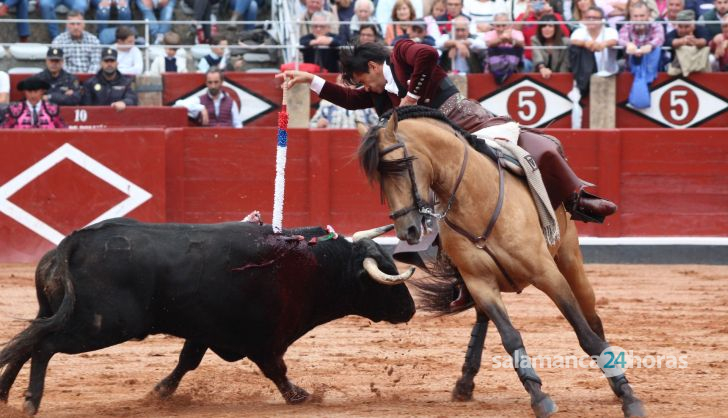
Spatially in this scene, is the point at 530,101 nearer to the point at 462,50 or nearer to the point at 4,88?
the point at 462,50

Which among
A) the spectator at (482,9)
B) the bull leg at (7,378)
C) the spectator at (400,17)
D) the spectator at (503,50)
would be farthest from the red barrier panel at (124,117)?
the bull leg at (7,378)

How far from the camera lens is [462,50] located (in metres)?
12.8

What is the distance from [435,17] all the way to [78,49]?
3752 mm

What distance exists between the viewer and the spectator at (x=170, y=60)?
13.0 m

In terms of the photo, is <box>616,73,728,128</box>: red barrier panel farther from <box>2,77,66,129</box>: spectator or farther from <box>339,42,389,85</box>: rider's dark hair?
<box>339,42,389,85</box>: rider's dark hair

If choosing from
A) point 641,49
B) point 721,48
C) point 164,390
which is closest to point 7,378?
point 164,390

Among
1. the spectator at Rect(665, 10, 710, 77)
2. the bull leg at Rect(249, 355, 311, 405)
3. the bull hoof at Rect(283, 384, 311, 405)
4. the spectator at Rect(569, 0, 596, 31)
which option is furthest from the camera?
the spectator at Rect(569, 0, 596, 31)

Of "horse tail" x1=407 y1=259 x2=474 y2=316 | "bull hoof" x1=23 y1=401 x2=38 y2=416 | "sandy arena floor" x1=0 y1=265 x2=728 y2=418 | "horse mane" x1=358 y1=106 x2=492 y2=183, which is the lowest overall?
"sandy arena floor" x1=0 y1=265 x2=728 y2=418

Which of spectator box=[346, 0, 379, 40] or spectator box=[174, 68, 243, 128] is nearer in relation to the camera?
spectator box=[174, 68, 243, 128]

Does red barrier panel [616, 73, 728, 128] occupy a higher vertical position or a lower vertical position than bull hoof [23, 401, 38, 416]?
higher

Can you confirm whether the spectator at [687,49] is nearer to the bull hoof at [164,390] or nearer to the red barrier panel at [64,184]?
the red barrier panel at [64,184]

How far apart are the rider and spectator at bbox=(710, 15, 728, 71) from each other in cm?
696

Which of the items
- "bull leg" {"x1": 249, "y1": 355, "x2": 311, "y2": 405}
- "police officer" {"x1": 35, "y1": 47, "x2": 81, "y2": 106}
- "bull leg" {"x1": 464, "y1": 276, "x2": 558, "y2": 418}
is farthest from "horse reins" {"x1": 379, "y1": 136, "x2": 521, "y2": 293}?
"police officer" {"x1": 35, "y1": 47, "x2": 81, "y2": 106}

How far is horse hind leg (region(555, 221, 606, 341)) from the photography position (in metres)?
6.39
